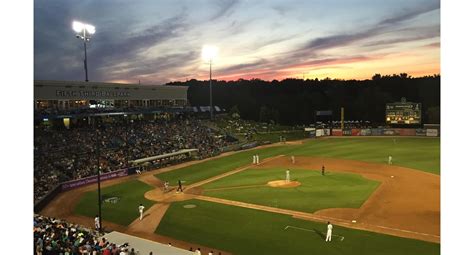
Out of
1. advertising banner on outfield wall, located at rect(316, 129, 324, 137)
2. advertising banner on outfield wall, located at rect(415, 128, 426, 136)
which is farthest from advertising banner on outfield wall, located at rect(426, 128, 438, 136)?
advertising banner on outfield wall, located at rect(316, 129, 324, 137)

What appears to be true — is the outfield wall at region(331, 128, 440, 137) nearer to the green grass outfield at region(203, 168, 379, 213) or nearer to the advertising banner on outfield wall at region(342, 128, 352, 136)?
the advertising banner on outfield wall at region(342, 128, 352, 136)

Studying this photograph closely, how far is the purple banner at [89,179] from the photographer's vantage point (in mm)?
27845

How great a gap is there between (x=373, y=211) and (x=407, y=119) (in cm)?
3829

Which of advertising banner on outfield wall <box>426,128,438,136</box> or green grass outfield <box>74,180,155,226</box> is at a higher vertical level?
advertising banner on outfield wall <box>426,128,438,136</box>

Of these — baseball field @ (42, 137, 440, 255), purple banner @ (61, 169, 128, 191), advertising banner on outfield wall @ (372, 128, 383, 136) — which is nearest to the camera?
baseball field @ (42, 137, 440, 255)

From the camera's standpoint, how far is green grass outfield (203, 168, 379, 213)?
22438mm

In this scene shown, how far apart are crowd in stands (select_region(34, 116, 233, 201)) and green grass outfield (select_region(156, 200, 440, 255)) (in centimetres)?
867

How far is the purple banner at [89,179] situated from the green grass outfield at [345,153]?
3.35 metres

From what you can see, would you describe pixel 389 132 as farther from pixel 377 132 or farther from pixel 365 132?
pixel 365 132

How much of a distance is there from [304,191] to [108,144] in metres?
22.8

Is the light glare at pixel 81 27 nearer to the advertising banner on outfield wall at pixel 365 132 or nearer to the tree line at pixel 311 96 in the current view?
the advertising banner on outfield wall at pixel 365 132

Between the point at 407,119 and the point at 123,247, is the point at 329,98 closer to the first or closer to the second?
the point at 407,119

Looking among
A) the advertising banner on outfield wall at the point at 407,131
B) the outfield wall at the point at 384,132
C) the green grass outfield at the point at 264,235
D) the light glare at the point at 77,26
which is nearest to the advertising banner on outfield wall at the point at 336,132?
the outfield wall at the point at 384,132
